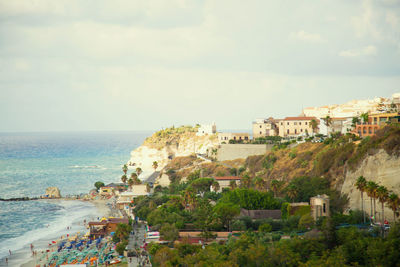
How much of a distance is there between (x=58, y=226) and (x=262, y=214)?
110 feet

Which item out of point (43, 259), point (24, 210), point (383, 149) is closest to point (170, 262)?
point (43, 259)

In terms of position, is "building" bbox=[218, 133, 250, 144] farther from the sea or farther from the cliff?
the sea

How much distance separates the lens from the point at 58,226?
216 ft

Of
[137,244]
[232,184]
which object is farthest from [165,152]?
[137,244]

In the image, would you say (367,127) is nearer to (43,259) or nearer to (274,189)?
(274,189)

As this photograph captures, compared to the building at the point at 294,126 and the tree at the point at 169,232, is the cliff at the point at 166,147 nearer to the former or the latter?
the building at the point at 294,126

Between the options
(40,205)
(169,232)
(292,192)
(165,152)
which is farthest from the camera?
(165,152)

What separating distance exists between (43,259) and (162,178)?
4867 cm

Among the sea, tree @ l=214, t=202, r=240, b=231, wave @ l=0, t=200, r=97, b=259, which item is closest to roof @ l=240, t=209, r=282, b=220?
tree @ l=214, t=202, r=240, b=231

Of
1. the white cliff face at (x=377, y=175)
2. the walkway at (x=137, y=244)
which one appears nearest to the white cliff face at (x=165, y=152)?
the walkway at (x=137, y=244)

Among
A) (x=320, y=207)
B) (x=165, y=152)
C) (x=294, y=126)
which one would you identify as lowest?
(x=320, y=207)

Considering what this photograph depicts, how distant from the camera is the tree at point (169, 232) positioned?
43.6m

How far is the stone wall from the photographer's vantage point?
87.8 meters

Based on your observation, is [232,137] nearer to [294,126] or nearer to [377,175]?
[294,126]
